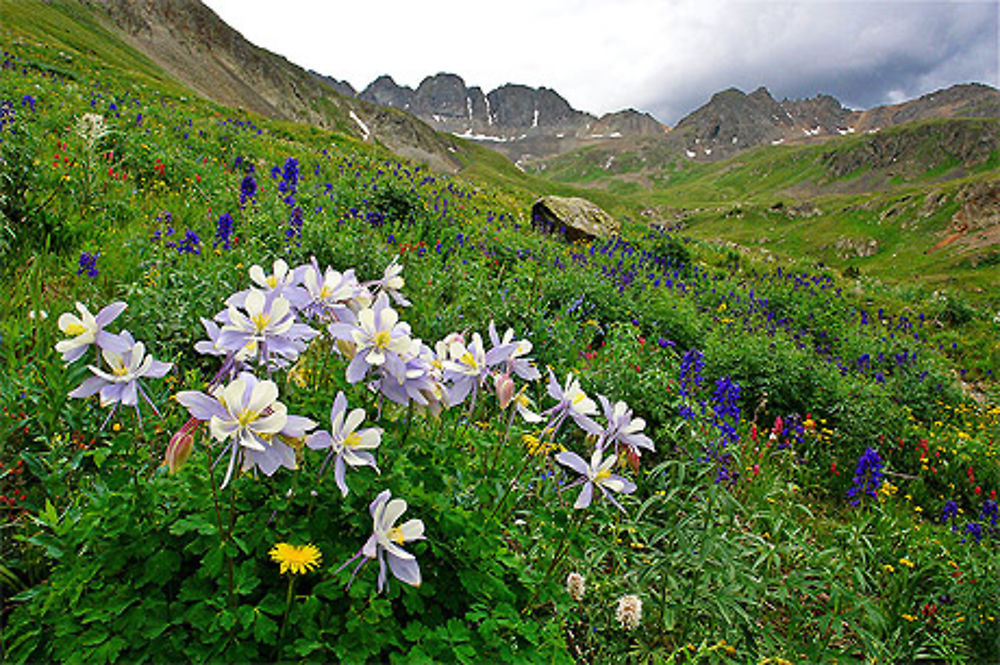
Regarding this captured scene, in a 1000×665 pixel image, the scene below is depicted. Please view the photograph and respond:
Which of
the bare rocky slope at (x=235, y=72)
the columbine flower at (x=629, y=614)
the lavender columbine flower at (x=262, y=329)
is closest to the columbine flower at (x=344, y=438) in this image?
the lavender columbine flower at (x=262, y=329)

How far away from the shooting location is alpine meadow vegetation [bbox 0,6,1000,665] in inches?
58.3

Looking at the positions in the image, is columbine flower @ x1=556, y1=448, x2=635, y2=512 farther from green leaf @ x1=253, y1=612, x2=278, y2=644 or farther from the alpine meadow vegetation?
green leaf @ x1=253, y1=612, x2=278, y2=644

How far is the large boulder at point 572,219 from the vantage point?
13.2 metres

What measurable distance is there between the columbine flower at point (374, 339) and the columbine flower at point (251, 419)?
24 cm

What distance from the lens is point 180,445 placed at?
4.33 feet

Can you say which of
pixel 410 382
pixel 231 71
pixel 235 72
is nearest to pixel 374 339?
pixel 410 382

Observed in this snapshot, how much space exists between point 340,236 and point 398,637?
14.3 feet

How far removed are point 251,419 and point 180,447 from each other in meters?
0.24

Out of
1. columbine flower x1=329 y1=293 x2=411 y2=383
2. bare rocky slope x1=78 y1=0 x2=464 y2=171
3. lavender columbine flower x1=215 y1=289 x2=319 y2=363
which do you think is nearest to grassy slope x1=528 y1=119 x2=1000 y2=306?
columbine flower x1=329 y1=293 x2=411 y2=383

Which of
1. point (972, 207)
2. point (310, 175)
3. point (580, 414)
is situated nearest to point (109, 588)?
point (580, 414)

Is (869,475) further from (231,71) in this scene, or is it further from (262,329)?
(231,71)

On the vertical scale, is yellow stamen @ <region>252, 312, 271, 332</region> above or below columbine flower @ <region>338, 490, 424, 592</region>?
above

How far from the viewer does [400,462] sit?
1.76 meters

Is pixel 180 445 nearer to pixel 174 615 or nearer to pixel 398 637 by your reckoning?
pixel 174 615
